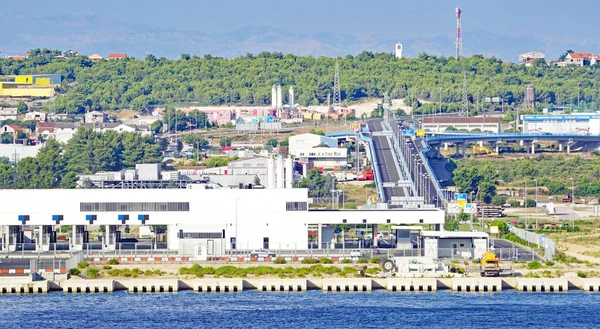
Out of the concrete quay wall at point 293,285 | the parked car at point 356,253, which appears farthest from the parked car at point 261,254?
the concrete quay wall at point 293,285

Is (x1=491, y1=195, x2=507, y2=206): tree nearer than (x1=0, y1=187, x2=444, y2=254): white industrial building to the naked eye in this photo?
No

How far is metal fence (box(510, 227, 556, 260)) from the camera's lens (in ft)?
294

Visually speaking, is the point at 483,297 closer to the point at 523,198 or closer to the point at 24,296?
the point at 24,296

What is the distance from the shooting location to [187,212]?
3671 inches

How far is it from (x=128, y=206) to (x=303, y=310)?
83.7 feet

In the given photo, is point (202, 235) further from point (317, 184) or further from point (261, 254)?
point (317, 184)

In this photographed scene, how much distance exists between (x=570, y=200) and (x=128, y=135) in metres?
60.7

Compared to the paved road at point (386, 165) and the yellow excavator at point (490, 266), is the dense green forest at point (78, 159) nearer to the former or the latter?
the paved road at point (386, 165)

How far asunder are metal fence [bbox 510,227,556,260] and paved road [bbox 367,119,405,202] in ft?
81.6

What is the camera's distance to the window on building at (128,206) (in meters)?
92.9

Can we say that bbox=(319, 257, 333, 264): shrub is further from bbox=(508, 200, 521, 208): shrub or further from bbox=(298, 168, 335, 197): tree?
bbox=(298, 168, 335, 197): tree

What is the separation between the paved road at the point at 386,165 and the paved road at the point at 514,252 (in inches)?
1286

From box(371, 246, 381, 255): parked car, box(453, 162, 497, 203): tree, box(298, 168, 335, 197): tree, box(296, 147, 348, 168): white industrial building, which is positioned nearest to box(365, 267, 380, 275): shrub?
box(371, 246, 381, 255): parked car

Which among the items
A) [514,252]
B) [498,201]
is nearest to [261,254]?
[514,252]
